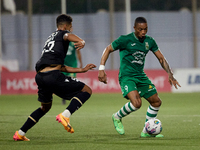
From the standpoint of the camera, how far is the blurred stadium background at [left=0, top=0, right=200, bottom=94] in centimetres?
2906

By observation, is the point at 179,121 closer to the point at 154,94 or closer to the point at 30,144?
the point at 154,94

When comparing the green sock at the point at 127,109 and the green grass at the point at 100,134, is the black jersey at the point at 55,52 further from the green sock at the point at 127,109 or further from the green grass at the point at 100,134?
the green sock at the point at 127,109

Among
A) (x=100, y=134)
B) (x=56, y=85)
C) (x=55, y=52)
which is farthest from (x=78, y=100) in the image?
(x=100, y=134)

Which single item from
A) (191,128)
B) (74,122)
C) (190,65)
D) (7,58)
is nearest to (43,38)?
(7,58)

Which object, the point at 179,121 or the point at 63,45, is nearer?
the point at 63,45

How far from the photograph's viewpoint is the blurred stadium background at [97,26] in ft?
95.3

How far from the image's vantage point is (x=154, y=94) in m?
7.32

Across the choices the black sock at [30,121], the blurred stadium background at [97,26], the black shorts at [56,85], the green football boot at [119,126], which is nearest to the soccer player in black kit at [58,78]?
the black shorts at [56,85]

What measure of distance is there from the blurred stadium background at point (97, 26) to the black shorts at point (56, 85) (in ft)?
72.8

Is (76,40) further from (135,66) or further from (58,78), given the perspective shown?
(135,66)

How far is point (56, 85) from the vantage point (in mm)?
6574

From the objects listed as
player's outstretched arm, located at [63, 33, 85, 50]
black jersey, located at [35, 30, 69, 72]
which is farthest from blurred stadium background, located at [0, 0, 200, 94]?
player's outstretched arm, located at [63, 33, 85, 50]

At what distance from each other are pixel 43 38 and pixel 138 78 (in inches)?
899

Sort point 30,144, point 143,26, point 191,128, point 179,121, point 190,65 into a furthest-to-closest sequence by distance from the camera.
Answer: point 190,65, point 179,121, point 191,128, point 143,26, point 30,144
